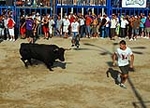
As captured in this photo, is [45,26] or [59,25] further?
[59,25]

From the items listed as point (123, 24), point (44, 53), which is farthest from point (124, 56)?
point (123, 24)

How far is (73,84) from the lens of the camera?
12.3 metres

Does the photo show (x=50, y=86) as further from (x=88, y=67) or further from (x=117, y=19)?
(x=117, y=19)

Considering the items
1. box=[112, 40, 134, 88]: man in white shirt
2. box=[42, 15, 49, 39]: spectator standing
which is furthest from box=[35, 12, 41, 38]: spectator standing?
box=[112, 40, 134, 88]: man in white shirt

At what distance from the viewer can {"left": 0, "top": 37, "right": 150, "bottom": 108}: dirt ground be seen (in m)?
10.5

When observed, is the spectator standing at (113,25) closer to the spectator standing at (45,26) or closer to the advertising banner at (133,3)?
the advertising banner at (133,3)

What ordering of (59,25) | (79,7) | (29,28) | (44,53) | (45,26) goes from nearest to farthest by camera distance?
(44,53) → (29,28) → (45,26) → (59,25) → (79,7)

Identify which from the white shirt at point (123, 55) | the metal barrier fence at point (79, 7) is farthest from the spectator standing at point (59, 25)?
the white shirt at point (123, 55)

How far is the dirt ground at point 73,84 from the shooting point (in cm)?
1052

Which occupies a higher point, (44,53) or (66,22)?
(66,22)

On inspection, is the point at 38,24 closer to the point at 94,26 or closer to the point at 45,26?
the point at 45,26

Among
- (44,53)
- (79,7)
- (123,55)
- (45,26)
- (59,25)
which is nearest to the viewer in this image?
(123,55)

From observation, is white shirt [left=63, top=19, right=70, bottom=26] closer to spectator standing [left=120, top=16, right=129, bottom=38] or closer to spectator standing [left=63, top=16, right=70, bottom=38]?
spectator standing [left=63, top=16, right=70, bottom=38]

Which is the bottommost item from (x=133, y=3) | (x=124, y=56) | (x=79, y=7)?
(x=124, y=56)
